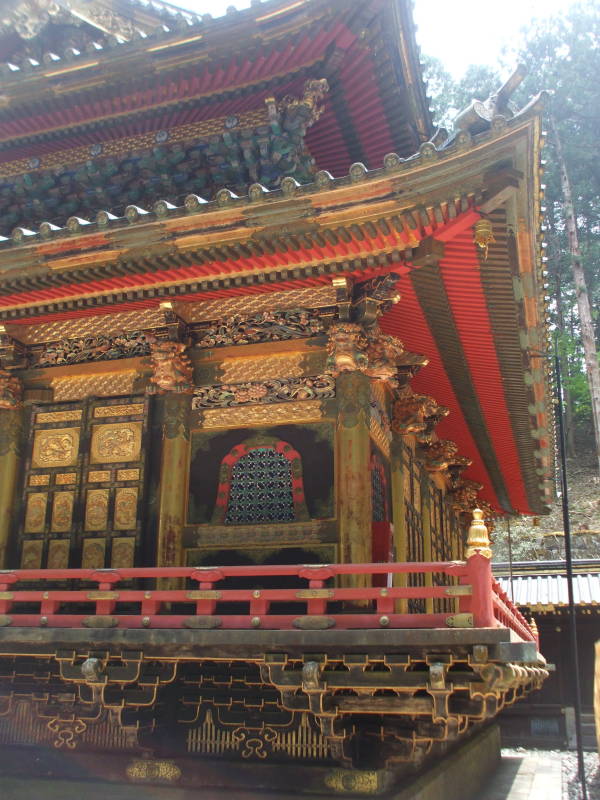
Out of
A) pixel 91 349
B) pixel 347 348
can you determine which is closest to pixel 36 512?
pixel 91 349

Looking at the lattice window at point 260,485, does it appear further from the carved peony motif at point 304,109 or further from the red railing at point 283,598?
the carved peony motif at point 304,109

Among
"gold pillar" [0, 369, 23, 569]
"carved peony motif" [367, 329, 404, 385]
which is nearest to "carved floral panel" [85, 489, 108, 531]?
"gold pillar" [0, 369, 23, 569]

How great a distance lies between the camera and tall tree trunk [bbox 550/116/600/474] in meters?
36.1

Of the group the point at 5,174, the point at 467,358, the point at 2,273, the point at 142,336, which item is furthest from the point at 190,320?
the point at 5,174

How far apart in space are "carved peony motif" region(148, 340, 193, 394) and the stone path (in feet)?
33.9

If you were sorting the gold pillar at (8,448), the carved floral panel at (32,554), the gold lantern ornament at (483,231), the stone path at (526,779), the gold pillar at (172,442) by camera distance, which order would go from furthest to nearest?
the stone path at (526,779) → the gold pillar at (8,448) → the carved floral panel at (32,554) → the gold pillar at (172,442) → the gold lantern ornament at (483,231)

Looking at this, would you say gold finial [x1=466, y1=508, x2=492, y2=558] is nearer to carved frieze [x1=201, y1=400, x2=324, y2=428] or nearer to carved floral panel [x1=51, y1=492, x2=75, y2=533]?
carved frieze [x1=201, y1=400, x2=324, y2=428]

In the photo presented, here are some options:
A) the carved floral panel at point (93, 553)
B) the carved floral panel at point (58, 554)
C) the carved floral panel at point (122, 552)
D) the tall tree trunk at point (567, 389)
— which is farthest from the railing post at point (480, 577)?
the tall tree trunk at point (567, 389)

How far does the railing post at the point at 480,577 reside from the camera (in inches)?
298

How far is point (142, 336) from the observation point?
464 inches

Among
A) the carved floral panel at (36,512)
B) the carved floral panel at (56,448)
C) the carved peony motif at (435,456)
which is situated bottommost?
the carved floral panel at (36,512)

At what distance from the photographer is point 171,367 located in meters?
10.9

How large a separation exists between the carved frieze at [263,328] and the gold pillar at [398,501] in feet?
9.67

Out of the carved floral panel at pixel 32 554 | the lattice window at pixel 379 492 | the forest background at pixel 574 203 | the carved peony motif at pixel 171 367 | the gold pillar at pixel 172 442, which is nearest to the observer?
the gold pillar at pixel 172 442
